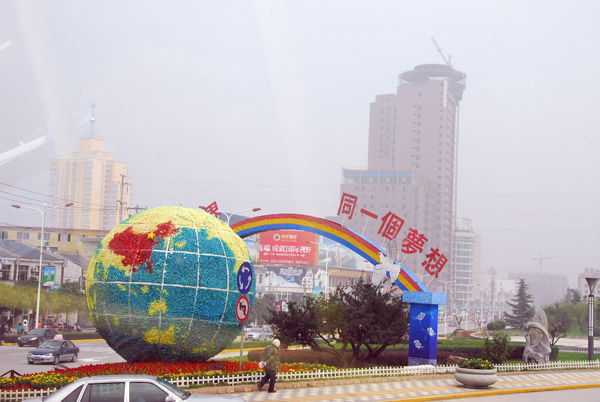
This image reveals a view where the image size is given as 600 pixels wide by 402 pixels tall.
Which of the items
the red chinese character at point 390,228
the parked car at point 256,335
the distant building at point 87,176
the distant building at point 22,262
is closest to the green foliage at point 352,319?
the red chinese character at point 390,228

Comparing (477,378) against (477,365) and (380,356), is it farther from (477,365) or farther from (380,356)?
(380,356)

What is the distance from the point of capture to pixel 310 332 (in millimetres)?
26000

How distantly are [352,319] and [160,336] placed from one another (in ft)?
30.6

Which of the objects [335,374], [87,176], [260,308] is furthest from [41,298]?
[87,176]

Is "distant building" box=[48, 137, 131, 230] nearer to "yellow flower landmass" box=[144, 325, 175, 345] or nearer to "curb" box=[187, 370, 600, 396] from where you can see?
"curb" box=[187, 370, 600, 396]

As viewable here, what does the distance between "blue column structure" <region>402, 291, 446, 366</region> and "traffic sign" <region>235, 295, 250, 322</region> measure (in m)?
8.53

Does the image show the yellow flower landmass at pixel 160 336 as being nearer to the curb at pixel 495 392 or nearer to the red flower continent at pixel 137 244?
the red flower continent at pixel 137 244

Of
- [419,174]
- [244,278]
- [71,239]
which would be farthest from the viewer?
[419,174]

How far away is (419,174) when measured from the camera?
17338cm

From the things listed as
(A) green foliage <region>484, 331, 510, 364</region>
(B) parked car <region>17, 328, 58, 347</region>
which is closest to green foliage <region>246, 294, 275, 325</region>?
(B) parked car <region>17, 328, 58, 347</region>

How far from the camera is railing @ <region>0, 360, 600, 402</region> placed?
14.8 meters

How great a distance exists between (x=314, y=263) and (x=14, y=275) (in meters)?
57.9

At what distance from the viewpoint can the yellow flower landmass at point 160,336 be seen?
55.7 ft

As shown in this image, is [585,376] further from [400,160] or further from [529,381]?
[400,160]
